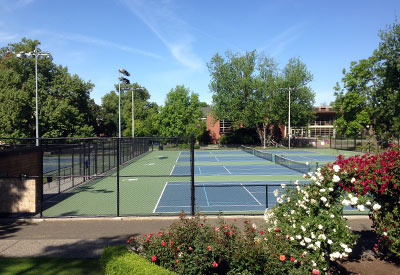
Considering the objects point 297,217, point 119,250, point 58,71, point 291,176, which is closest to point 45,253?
point 119,250

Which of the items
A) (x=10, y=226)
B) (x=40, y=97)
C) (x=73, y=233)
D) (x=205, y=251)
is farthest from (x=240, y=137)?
(x=205, y=251)

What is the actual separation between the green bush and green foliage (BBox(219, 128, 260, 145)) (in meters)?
66.7

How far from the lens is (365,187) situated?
7.12 meters

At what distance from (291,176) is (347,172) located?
1965 cm

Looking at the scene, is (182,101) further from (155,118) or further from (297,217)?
(297,217)

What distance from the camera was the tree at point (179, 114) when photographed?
63781 mm

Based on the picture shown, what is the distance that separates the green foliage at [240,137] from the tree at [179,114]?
6938mm

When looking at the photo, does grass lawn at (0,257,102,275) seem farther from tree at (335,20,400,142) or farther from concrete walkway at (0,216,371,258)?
tree at (335,20,400,142)

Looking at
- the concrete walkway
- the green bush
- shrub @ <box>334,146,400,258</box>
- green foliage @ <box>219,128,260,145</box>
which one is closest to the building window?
green foliage @ <box>219,128,260,145</box>

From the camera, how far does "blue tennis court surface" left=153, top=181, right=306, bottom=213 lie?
15453mm

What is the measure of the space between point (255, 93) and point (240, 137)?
493 inches

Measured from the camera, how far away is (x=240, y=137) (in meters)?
72.5

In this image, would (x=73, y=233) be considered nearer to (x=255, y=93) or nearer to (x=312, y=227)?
(x=312, y=227)

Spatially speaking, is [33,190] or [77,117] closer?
[33,190]
